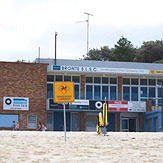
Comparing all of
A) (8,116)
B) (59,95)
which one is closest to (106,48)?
(8,116)

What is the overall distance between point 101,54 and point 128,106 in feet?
137

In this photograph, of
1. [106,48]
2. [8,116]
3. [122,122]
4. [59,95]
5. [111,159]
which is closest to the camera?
[111,159]

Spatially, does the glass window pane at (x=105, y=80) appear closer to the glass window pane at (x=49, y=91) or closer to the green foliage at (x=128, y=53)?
the glass window pane at (x=49, y=91)

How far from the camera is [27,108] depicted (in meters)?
49.6

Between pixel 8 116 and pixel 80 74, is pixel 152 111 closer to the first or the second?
pixel 80 74

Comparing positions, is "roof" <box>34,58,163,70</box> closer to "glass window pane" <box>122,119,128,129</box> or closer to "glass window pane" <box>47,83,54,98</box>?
"glass window pane" <box>47,83,54,98</box>

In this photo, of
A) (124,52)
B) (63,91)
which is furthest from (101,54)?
(63,91)

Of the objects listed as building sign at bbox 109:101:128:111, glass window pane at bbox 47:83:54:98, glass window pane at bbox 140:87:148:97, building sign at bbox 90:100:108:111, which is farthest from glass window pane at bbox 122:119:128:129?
glass window pane at bbox 47:83:54:98

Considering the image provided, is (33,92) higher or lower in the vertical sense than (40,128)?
higher

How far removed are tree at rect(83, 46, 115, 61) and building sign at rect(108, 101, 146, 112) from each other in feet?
122

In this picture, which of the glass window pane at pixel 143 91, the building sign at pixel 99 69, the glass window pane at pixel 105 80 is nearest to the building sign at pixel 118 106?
the glass window pane at pixel 105 80

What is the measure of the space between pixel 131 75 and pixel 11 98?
41.3 feet

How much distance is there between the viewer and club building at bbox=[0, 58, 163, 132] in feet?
162

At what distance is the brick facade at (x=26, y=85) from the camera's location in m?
49.5
